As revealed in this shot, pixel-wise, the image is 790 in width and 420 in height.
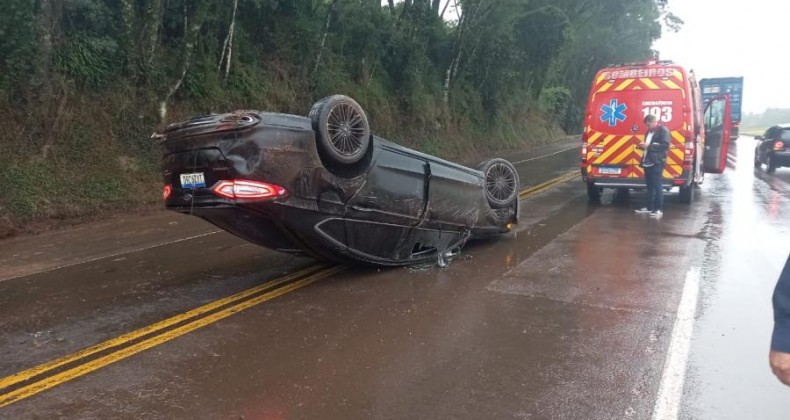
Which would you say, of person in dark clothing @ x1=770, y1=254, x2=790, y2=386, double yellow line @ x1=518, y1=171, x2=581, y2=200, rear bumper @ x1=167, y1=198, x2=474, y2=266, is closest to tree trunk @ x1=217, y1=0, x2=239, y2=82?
Result: double yellow line @ x1=518, y1=171, x2=581, y2=200

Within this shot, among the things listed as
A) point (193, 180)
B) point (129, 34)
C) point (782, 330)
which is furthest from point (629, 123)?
point (129, 34)

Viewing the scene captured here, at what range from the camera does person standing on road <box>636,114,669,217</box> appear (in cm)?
1020

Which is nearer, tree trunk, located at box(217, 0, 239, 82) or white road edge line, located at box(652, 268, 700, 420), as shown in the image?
white road edge line, located at box(652, 268, 700, 420)

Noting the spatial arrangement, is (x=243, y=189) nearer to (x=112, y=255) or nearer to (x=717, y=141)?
(x=112, y=255)

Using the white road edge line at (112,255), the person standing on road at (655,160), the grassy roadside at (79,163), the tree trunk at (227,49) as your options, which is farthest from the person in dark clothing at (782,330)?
the tree trunk at (227,49)

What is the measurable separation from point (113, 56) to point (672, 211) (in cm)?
1157

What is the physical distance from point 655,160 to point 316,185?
725 cm

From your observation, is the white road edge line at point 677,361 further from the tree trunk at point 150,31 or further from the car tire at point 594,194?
the tree trunk at point 150,31

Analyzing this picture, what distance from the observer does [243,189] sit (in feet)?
16.6

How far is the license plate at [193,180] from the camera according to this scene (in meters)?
5.16

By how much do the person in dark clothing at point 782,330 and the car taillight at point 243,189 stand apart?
3.96 m

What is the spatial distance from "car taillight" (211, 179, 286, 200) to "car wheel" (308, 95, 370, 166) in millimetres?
703

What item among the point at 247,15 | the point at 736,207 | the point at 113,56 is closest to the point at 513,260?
the point at 736,207

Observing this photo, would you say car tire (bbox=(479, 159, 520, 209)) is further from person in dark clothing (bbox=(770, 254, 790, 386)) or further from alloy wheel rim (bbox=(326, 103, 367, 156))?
person in dark clothing (bbox=(770, 254, 790, 386))
